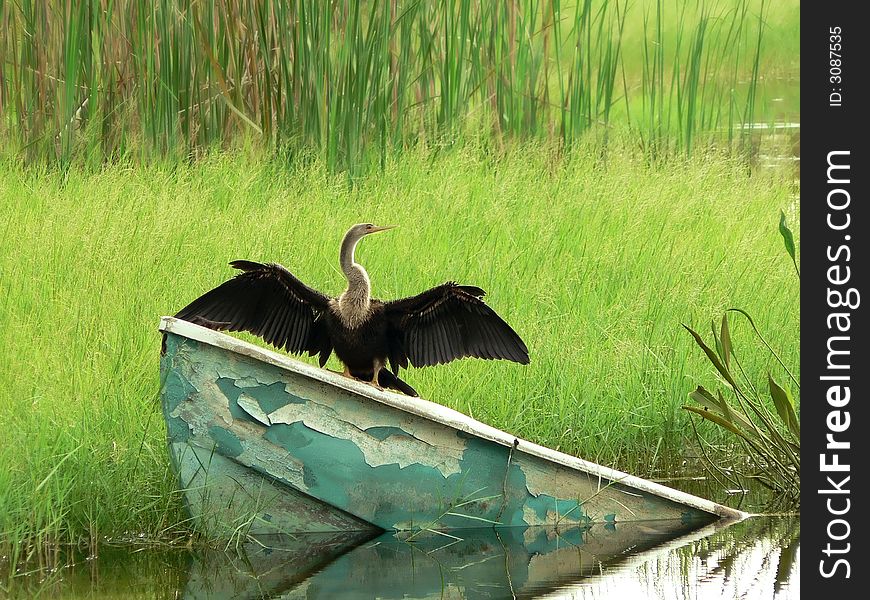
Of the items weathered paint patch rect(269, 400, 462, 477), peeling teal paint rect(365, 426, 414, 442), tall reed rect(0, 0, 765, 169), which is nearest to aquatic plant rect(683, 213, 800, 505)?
weathered paint patch rect(269, 400, 462, 477)

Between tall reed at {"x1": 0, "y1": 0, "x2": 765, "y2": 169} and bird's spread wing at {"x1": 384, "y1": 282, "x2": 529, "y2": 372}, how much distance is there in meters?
3.59

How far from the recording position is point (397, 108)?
8.23 metres

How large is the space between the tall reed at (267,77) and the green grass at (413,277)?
327 millimetres

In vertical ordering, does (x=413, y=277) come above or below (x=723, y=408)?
above

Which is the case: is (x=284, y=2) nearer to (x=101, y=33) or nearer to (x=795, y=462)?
(x=101, y=33)

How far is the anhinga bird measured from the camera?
4305 millimetres

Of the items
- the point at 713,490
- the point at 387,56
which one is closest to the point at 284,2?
the point at 387,56

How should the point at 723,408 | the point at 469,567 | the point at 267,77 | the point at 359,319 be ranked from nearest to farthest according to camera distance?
the point at 469,567
the point at 359,319
the point at 723,408
the point at 267,77

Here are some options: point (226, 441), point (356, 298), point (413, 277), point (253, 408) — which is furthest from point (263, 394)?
point (413, 277)

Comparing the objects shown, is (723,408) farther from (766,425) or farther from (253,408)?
(253,408)

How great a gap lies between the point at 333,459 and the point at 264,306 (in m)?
0.55

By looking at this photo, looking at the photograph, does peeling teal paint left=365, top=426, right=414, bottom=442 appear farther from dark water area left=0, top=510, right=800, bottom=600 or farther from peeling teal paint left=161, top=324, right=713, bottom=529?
dark water area left=0, top=510, right=800, bottom=600

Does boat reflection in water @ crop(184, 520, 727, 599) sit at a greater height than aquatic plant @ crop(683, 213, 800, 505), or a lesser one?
lesser

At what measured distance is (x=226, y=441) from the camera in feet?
13.9
